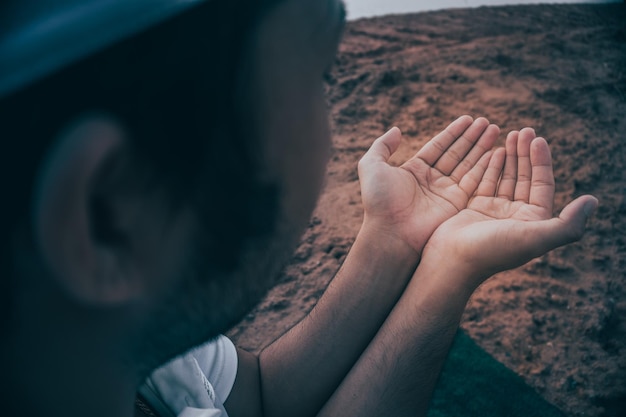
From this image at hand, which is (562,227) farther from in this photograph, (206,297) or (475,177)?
(206,297)

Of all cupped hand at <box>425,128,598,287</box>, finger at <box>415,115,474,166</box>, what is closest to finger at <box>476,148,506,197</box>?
cupped hand at <box>425,128,598,287</box>

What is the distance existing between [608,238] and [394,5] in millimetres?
3271

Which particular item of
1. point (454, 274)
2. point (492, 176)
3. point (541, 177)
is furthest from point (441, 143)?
point (454, 274)

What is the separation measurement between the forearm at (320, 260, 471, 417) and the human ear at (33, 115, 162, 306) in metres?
0.87

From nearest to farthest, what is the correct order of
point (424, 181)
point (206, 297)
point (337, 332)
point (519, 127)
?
point (206, 297)
point (337, 332)
point (424, 181)
point (519, 127)

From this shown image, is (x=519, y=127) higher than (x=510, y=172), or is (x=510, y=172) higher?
(x=510, y=172)

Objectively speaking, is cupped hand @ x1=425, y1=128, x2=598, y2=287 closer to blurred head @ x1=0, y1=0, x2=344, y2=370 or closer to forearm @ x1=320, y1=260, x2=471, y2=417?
forearm @ x1=320, y1=260, x2=471, y2=417

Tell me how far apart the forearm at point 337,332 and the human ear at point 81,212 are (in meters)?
0.90

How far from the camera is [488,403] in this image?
1801mm

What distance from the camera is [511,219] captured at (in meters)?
1.34

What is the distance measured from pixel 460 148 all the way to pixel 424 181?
172 millimetres

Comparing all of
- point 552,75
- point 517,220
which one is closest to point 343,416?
point 517,220

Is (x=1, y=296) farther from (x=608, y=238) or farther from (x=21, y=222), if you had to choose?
(x=608, y=238)

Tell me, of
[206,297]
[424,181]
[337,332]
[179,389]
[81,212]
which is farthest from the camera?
[424,181]
